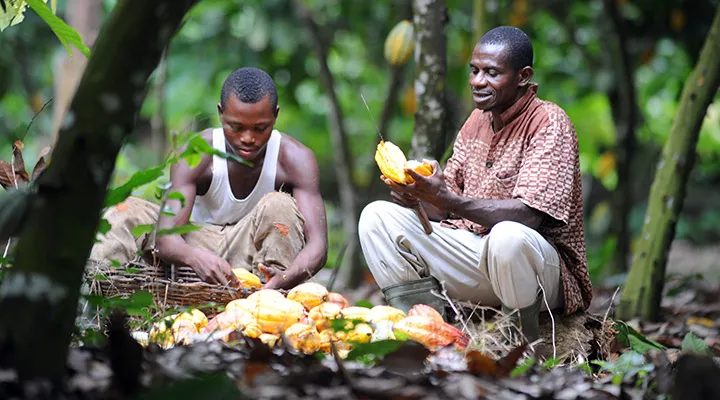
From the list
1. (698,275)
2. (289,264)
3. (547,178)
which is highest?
(547,178)

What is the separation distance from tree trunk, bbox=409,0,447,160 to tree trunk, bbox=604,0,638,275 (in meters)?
2.53

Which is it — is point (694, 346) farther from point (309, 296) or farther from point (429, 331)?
point (309, 296)

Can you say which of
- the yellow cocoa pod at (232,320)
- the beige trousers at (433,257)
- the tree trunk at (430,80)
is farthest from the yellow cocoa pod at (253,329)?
the tree trunk at (430,80)

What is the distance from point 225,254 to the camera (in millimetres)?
4301

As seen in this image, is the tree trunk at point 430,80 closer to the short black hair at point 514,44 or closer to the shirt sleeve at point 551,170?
the short black hair at point 514,44

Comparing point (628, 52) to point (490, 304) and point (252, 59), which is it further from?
point (490, 304)

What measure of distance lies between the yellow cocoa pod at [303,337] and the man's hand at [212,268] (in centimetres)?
81

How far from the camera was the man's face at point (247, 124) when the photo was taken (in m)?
4.21

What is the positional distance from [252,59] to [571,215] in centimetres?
436

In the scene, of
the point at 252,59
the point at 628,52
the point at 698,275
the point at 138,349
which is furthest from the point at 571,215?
the point at 252,59

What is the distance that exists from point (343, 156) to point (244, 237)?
10.1 feet

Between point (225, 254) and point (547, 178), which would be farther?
point (225, 254)

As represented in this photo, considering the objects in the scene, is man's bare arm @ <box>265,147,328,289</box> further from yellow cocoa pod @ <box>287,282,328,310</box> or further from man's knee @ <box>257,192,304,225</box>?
yellow cocoa pod @ <box>287,282,328,310</box>

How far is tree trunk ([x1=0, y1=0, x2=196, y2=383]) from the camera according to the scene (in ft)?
6.30
